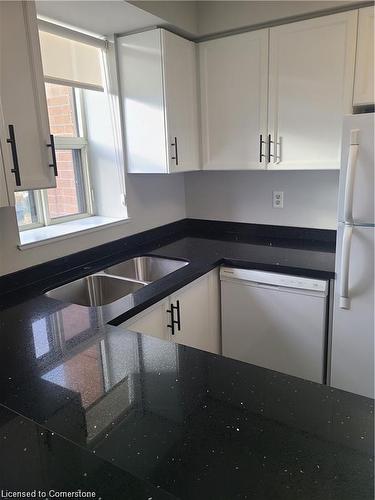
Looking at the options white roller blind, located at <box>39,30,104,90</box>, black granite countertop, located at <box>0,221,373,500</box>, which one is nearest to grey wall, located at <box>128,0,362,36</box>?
white roller blind, located at <box>39,30,104,90</box>

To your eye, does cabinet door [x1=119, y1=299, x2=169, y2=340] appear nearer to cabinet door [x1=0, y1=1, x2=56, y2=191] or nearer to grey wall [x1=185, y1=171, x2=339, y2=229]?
cabinet door [x1=0, y1=1, x2=56, y2=191]

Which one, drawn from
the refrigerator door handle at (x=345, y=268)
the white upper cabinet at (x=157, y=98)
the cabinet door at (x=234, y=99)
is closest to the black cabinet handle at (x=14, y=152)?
the white upper cabinet at (x=157, y=98)

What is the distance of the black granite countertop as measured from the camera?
28.7 inches

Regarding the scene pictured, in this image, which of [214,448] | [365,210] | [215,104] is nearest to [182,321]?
[365,210]

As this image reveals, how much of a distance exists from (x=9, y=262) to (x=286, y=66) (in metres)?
1.83

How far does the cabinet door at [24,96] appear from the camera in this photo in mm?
1406

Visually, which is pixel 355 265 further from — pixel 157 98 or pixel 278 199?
pixel 157 98

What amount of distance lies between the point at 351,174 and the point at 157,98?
3.89 feet

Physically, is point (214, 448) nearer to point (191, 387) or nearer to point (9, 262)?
point (191, 387)

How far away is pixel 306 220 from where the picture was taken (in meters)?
2.56

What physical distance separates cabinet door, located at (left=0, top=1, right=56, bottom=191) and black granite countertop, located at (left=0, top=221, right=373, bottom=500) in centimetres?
65

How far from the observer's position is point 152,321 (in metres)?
1.77

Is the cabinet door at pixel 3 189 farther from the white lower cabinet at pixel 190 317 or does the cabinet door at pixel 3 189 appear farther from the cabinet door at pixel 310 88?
the cabinet door at pixel 310 88

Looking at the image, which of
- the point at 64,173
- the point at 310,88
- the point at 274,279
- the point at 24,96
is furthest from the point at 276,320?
the point at 24,96
